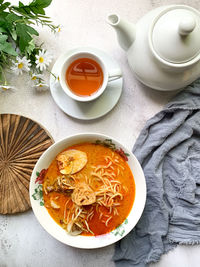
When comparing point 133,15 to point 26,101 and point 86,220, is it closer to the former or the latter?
point 26,101

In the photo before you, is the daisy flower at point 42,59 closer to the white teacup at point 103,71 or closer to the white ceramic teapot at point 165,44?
the white teacup at point 103,71

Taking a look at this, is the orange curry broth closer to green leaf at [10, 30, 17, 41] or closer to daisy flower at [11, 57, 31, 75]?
daisy flower at [11, 57, 31, 75]

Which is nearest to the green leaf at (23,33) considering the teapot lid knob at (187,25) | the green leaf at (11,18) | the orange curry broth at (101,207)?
the green leaf at (11,18)

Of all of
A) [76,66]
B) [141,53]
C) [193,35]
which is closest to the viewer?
[193,35]

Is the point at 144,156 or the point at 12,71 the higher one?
the point at 12,71

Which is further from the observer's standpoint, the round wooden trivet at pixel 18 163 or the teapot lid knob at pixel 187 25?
the round wooden trivet at pixel 18 163

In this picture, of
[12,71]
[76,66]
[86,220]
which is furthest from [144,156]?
[12,71]

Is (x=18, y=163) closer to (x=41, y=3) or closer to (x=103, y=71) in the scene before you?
(x=103, y=71)
